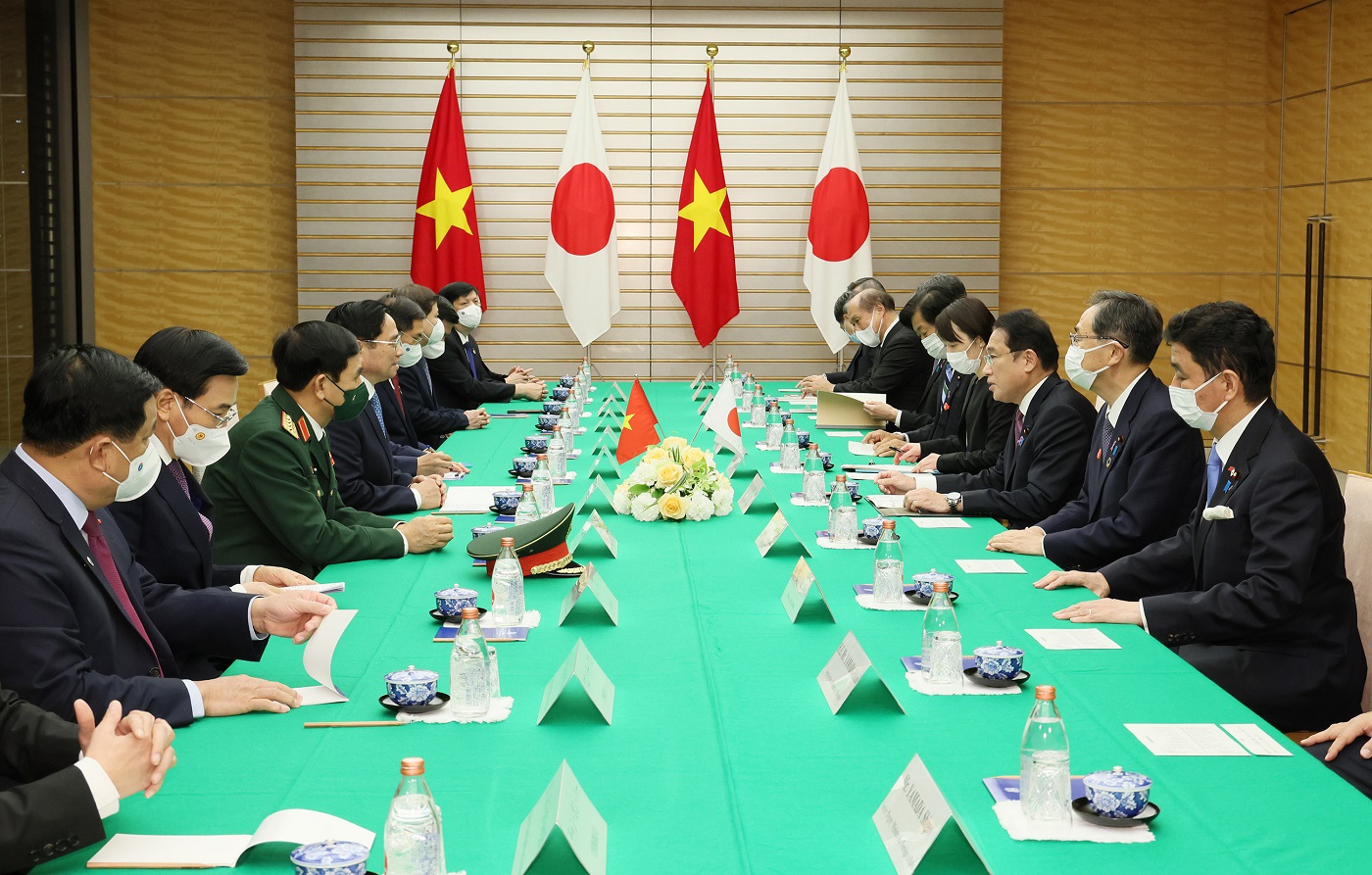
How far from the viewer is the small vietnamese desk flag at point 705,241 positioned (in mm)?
9891

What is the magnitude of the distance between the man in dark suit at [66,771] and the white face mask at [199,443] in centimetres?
131

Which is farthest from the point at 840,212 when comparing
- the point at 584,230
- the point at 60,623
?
the point at 60,623

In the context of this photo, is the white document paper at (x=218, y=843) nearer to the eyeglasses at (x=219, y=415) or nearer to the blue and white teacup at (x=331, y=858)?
the blue and white teacup at (x=331, y=858)

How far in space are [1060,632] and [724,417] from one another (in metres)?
2.44

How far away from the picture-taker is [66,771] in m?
1.84

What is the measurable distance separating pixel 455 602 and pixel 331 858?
1377 millimetres

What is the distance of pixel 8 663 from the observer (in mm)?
2148

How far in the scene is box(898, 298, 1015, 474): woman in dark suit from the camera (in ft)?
17.7

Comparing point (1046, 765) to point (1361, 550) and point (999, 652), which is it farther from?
point (1361, 550)

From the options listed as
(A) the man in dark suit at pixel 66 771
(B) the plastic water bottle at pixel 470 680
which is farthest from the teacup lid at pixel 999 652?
(A) the man in dark suit at pixel 66 771

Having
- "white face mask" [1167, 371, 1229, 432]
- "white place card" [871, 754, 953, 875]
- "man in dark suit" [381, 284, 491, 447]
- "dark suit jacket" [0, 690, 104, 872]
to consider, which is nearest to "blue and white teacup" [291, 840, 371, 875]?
"dark suit jacket" [0, 690, 104, 872]

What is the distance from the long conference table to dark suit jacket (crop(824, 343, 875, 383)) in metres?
5.58

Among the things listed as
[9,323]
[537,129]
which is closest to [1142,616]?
[537,129]

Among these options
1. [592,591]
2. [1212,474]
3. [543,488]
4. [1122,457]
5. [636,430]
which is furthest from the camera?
[636,430]
